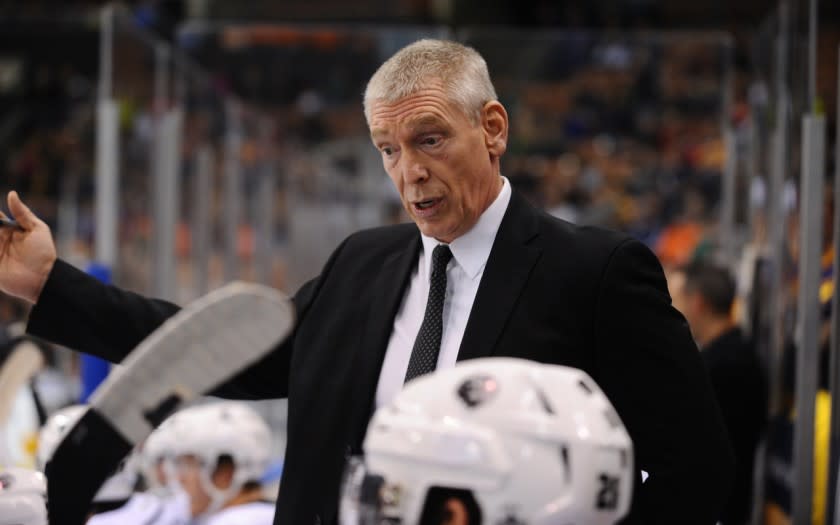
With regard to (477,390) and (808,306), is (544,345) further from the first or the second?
(808,306)

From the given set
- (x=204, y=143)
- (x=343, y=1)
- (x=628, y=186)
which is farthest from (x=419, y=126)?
(x=343, y=1)

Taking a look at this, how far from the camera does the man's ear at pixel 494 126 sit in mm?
1920

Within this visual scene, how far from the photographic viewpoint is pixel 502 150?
2.00 meters

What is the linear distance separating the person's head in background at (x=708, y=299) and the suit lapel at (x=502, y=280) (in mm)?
2437

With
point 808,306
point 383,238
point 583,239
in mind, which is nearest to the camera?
point 583,239

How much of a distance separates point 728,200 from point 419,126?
434 cm

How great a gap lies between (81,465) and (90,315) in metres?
0.49

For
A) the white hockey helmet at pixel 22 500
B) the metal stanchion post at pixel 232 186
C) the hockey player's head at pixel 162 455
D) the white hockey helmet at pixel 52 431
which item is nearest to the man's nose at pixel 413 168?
the white hockey helmet at pixel 22 500

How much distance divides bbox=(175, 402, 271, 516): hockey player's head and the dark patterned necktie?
149 centimetres

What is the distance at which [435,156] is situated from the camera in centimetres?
185

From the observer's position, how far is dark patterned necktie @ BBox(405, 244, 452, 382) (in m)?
1.81

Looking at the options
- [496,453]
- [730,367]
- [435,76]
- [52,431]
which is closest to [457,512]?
[496,453]

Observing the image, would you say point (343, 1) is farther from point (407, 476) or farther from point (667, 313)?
point (407, 476)

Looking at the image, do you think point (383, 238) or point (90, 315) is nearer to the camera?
point (90, 315)
